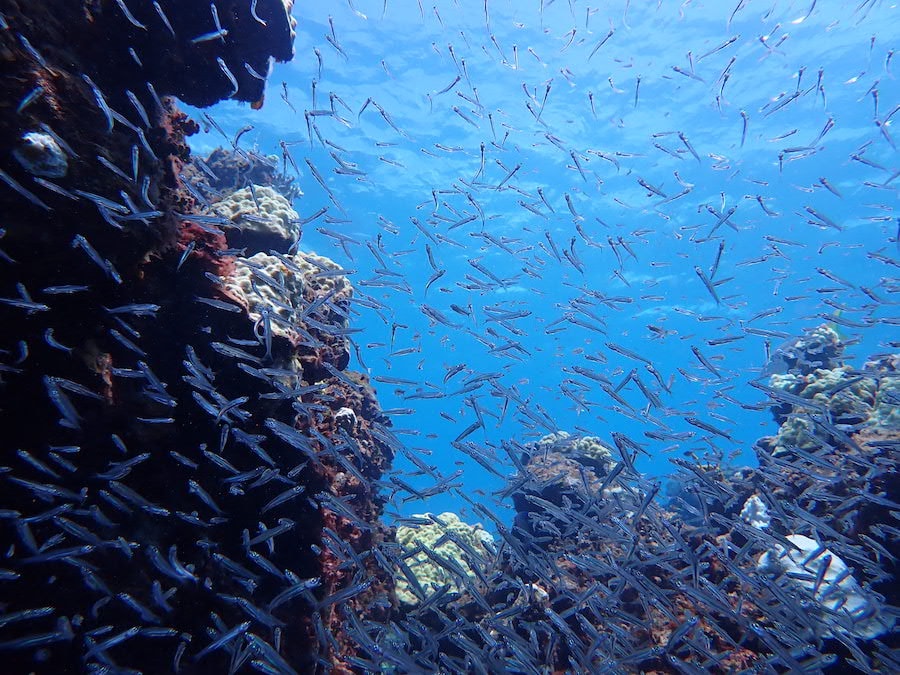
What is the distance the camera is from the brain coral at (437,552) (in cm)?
863

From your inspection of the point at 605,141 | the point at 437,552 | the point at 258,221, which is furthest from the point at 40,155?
the point at 605,141

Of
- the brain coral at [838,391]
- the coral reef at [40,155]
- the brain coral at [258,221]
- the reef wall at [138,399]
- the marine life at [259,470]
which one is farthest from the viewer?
the brain coral at [838,391]

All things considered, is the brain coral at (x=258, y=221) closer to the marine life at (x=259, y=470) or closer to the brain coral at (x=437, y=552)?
the marine life at (x=259, y=470)

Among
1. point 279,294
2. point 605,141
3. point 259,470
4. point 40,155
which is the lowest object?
point 259,470

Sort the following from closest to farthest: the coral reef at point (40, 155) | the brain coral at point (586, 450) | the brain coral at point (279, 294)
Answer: the coral reef at point (40, 155) → the brain coral at point (279, 294) → the brain coral at point (586, 450)

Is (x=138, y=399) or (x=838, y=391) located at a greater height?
(x=838, y=391)

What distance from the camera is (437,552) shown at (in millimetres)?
10211

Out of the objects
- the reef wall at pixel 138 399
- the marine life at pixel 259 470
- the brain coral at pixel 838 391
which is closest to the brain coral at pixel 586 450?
the marine life at pixel 259 470

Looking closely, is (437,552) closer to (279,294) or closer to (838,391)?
(279,294)

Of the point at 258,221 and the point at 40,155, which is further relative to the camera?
the point at 258,221

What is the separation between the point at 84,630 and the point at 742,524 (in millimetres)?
8717

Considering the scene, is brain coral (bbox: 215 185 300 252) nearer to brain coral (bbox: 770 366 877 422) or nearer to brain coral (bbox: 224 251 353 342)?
brain coral (bbox: 224 251 353 342)

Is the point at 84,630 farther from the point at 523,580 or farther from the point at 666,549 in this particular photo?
the point at 666,549

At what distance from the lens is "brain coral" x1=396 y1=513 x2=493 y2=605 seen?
8.63m
